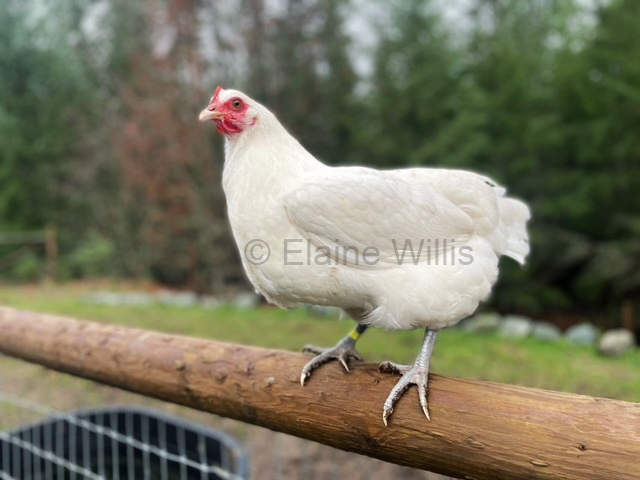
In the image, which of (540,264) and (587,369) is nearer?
(587,369)

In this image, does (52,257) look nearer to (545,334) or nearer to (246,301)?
(246,301)

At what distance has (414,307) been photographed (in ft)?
3.69

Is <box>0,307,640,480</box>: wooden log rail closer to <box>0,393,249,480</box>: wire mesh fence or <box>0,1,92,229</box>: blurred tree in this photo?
<box>0,393,249,480</box>: wire mesh fence

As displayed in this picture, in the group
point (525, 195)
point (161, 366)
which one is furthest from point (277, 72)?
point (161, 366)

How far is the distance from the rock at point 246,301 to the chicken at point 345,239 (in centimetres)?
498

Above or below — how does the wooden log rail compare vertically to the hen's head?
below

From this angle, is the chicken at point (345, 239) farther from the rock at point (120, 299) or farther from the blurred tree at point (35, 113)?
the blurred tree at point (35, 113)

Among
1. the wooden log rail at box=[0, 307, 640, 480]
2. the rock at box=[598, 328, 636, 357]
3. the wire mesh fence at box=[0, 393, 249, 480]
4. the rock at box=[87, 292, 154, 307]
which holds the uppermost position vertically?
the wooden log rail at box=[0, 307, 640, 480]

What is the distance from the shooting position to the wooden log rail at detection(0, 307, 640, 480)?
2.80ft

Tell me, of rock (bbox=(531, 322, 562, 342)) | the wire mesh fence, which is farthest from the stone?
the wire mesh fence

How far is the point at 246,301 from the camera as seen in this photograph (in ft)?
20.7

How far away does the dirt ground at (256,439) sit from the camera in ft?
8.81

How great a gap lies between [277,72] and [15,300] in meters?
4.40

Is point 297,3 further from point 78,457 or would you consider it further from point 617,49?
point 78,457
